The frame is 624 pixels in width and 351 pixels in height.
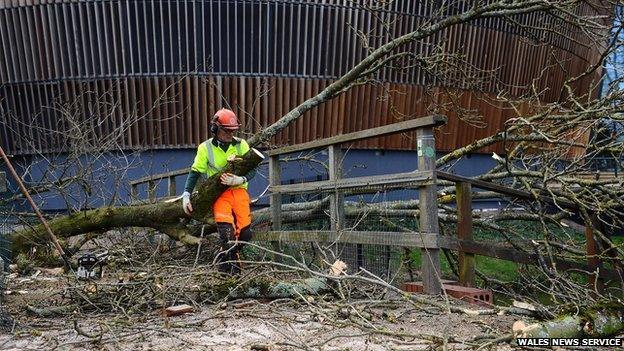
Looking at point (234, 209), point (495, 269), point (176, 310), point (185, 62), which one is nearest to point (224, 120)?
point (234, 209)

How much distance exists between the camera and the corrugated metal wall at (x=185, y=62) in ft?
48.9

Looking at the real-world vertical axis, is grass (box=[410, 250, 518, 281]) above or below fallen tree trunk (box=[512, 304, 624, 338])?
below

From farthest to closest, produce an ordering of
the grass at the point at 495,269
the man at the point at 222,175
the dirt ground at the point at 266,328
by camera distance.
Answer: the grass at the point at 495,269 → the man at the point at 222,175 → the dirt ground at the point at 266,328

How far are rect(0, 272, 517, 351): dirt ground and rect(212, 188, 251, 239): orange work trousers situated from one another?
6.29 ft

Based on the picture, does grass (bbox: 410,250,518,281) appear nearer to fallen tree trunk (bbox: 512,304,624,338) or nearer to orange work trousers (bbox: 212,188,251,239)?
orange work trousers (bbox: 212,188,251,239)

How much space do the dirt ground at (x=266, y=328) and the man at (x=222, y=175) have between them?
182 centimetres

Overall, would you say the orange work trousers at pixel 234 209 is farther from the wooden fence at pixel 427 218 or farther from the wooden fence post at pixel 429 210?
the wooden fence post at pixel 429 210

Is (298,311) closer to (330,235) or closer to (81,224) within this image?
(330,235)

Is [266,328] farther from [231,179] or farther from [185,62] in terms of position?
[185,62]

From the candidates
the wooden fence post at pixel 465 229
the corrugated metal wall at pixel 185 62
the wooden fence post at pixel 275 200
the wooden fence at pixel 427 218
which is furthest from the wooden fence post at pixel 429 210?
the corrugated metal wall at pixel 185 62

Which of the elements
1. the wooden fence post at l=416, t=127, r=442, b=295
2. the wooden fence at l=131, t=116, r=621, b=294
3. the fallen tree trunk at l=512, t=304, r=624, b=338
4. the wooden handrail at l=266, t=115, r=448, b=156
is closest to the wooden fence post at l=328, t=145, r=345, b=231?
the wooden fence at l=131, t=116, r=621, b=294

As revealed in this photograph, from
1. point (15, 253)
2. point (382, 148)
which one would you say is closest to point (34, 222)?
point (15, 253)

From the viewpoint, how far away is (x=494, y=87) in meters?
17.3

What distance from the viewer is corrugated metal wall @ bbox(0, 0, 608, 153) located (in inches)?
586
